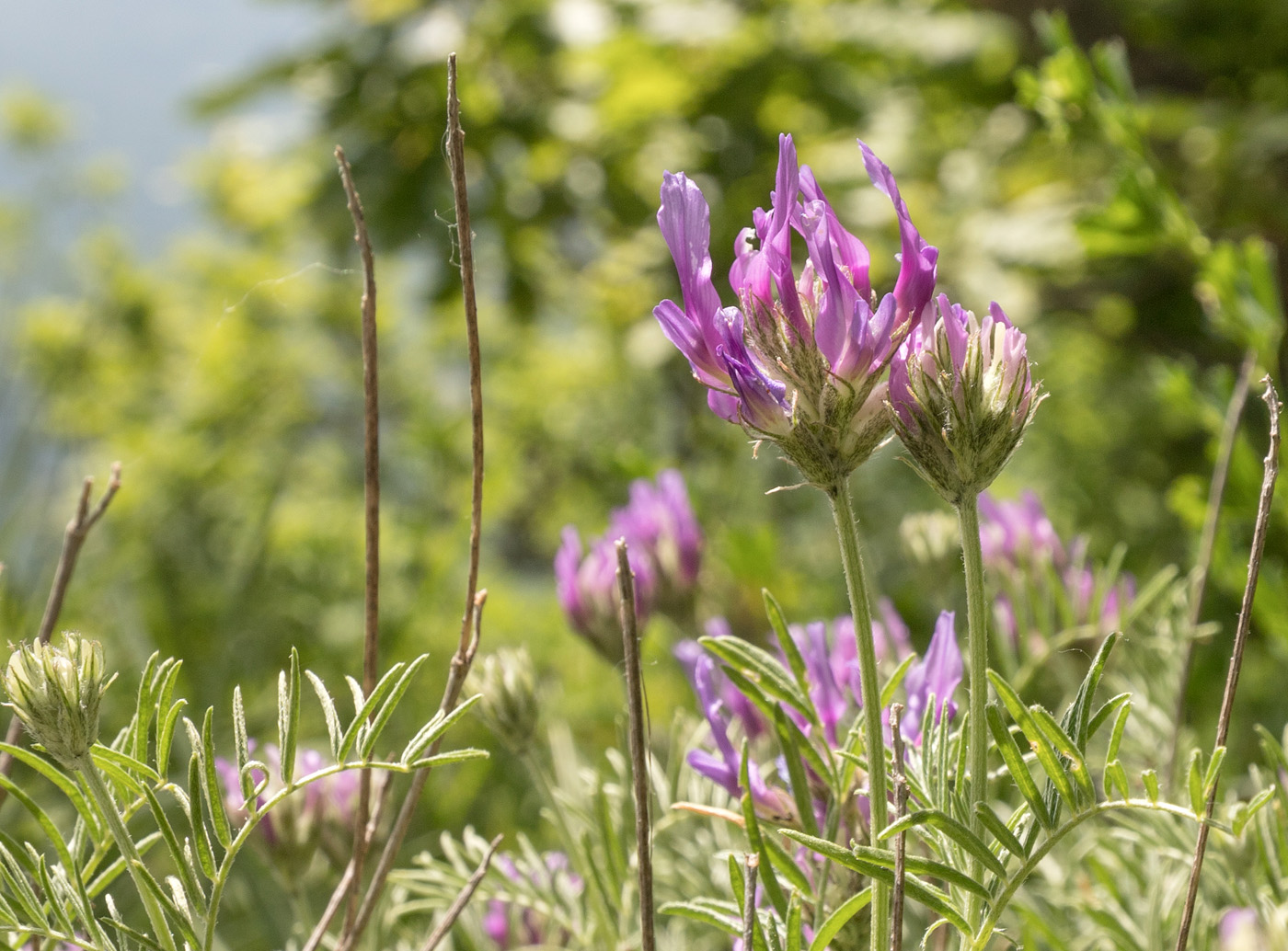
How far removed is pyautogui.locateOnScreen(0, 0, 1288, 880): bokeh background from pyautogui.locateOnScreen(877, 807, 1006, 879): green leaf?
1.69 feet

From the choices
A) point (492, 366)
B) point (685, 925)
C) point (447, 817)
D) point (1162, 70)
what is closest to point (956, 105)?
point (1162, 70)

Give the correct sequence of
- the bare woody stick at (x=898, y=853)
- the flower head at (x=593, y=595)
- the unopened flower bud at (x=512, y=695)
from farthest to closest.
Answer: the flower head at (x=593, y=595) → the unopened flower bud at (x=512, y=695) → the bare woody stick at (x=898, y=853)

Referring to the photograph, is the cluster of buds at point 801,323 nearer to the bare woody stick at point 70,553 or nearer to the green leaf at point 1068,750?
the green leaf at point 1068,750

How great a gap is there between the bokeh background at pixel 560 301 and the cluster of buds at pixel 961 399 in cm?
50

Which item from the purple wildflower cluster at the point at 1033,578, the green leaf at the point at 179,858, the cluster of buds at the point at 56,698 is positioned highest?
the cluster of buds at the point at 56,698

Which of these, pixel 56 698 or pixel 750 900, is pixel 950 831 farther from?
pixel 56 698

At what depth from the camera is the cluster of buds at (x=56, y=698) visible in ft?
0.74

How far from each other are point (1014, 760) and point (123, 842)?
0.59 ft

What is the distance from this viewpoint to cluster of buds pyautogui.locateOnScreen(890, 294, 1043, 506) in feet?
0.78

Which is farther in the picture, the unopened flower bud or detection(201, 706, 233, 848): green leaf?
the unopened flower bud

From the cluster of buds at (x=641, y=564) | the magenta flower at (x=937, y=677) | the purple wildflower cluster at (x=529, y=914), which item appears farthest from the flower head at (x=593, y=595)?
the magenta flower at (x=937, y=677)

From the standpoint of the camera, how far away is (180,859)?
243 millimetres

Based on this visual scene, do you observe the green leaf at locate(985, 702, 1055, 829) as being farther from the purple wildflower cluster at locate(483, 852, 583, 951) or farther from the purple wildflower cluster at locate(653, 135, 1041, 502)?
the purple wildflower cluster at locate(483, 852, 583, 951)

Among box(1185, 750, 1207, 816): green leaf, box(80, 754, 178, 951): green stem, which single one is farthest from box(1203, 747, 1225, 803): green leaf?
box(80, 754, 178, 951): green stem
